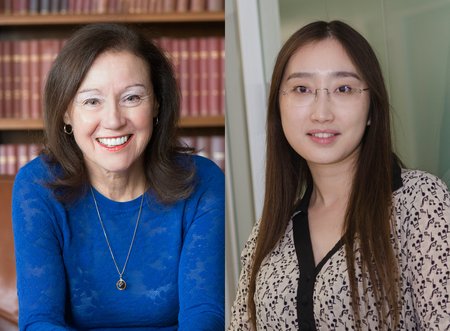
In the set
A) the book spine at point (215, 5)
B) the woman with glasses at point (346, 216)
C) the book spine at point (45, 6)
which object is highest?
the book spine at point (45, 6)

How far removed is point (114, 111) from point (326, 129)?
510 mm

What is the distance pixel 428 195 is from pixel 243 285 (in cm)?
32

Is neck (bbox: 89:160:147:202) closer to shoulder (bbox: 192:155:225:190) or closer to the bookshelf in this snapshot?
shoulder (bbox: 192:155:225:190)

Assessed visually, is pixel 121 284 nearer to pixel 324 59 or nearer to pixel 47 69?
pixel 324 59

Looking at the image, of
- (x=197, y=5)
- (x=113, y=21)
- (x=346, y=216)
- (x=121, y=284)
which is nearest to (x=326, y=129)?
(x=346, y=216)

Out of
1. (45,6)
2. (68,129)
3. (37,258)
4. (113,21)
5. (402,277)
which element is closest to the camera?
(402,277)

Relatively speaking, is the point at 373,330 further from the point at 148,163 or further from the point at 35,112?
the point at 35,112

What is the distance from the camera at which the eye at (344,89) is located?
99cm

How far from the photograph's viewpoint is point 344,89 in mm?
995

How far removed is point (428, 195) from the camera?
0.98 meters

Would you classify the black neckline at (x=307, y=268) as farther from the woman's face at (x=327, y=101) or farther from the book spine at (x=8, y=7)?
the book spine at (x=8, y=7)

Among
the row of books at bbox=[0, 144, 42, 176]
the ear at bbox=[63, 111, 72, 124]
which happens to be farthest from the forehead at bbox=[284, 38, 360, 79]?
the row of books at bbox=[0, 144, 42, 176]

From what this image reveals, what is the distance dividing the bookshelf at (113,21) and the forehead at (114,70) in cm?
120

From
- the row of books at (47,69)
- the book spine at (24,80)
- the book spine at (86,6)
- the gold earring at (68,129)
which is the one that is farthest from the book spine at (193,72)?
the gold earring at (68,129)
